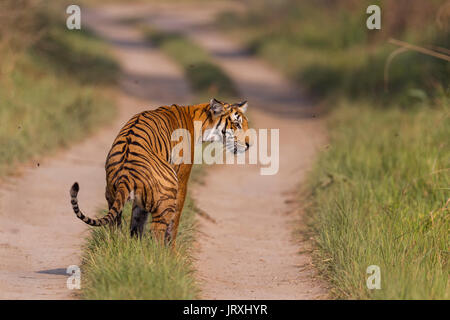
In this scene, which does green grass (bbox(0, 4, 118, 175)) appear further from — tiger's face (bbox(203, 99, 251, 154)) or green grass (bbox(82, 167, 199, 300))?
green grass (bbox(82, 167, 199, 300))

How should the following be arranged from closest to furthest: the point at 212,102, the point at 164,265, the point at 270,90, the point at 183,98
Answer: the point at 164,265 < the point at 212,102 < the point at 183,98 < the point at 270,90

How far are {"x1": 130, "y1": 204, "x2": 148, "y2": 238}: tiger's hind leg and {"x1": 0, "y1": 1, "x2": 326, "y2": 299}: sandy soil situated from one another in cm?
58

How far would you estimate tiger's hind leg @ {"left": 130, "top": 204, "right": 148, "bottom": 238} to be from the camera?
5879 millimetres

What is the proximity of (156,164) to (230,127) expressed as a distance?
38.9 inches

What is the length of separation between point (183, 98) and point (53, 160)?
6.33 m

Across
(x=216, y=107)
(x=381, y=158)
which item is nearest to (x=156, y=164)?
(x=216, y=107)

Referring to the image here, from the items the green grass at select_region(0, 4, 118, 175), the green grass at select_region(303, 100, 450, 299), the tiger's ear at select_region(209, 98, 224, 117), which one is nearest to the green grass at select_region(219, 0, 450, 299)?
the green grass at select_region(303, 100, 450, 299)

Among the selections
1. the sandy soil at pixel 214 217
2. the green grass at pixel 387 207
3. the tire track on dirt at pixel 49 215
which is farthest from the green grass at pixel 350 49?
the tire track on dirt at pixel 49 215

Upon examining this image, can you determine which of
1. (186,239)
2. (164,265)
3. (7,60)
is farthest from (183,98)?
(164,265)

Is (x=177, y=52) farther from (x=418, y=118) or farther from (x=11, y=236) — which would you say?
(x=11, y=236)

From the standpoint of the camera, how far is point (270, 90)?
19219 millimetres

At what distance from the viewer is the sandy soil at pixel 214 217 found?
6.02 m
